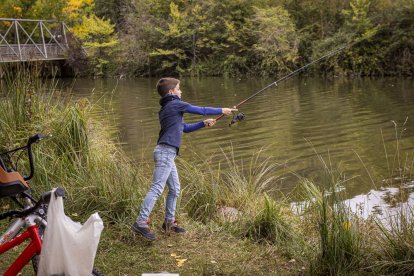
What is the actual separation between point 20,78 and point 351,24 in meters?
25.4

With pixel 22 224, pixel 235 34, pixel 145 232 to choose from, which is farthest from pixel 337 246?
pixel 235 34

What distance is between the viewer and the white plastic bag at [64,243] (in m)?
3.07

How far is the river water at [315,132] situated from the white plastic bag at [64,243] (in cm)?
276

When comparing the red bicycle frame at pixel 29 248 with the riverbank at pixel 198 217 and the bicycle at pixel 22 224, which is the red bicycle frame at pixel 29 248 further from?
the riverbank at pixel 198 217

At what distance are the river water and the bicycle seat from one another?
310 centimetres

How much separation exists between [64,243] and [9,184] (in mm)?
547

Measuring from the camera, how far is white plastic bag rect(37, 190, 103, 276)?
307 cm

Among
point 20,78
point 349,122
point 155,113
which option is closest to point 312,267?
point 20,78

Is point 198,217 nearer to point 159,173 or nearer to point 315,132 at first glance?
point 159,173

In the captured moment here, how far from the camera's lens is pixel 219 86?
1153 inches

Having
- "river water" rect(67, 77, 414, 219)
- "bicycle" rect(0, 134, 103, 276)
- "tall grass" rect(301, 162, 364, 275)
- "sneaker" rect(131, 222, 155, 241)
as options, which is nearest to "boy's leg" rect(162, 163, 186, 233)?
"sneaker" rect(131, 222, 155, 241)

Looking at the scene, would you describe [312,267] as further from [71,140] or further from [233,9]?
[233,9]

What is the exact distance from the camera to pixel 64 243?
10.2 feet

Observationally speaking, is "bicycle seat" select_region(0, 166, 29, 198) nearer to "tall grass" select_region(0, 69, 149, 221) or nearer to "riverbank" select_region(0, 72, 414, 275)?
"riverbank" select_region(0, 72, 414, 275)
